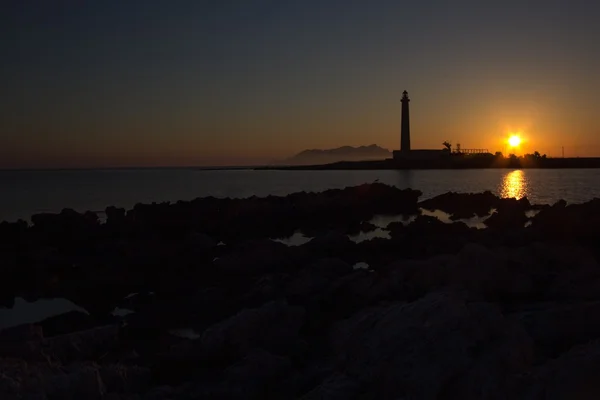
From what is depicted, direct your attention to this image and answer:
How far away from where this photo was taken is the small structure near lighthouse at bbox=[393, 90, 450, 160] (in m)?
106

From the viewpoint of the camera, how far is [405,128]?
352 ft

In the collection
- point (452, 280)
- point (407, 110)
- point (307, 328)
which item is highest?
point (407, 110)

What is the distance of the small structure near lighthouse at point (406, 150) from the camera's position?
348 ft

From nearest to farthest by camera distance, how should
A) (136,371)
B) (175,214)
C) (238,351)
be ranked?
(136,371)
(238,351)
(175,214)

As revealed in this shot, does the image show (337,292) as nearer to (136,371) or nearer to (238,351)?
(238,351)

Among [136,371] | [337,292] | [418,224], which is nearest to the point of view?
[136,371]

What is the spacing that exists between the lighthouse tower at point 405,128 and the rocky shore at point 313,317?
288 ft

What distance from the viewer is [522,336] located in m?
6.33

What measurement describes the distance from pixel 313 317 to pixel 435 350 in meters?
4.11

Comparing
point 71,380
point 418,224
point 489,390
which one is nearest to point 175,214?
point 418,224

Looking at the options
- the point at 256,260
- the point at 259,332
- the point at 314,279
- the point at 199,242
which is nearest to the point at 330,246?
the point at 256,260

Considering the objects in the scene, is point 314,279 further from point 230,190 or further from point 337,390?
point 230,190

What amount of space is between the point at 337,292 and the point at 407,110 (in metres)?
99.3

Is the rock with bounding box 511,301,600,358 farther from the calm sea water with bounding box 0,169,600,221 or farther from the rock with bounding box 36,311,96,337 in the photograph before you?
the calm sea water with bounding box 0,169,600,221
